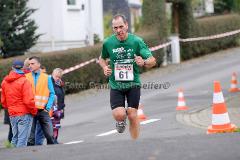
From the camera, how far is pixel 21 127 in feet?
36.2

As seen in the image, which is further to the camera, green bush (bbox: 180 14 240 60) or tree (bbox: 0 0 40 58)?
green bush (bbox: 180 14 240 60)

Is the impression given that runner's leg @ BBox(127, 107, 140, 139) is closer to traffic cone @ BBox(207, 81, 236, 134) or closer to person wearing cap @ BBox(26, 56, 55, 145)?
person wearing cap @ BBox(26, 56, 55, 145)

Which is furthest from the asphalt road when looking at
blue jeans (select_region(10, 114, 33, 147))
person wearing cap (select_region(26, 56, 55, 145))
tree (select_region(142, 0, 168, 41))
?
tree (select_region(142, 0, 168, 41))

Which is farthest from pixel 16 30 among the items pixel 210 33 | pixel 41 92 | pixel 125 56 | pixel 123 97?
pixel 125 56

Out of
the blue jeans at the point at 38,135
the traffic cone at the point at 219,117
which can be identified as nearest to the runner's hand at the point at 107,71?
the blue jeans at the point at 38,135

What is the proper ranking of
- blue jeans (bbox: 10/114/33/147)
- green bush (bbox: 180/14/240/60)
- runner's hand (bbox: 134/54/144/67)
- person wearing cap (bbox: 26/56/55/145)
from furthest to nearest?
green bush (bbox: 180/14/240/60) → person wearing cap (bbox: 26/56/55/145) → blue jeans (bbox: 10/114/33/147) → runner's hand (bbox: 134/54/144/67)

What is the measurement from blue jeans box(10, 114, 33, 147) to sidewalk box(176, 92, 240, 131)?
4232 millimetres

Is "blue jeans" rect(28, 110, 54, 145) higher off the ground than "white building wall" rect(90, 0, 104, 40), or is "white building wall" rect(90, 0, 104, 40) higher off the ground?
"white building wall" rect(90, 0, 104, 40)

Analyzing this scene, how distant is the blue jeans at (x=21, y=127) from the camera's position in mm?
10992

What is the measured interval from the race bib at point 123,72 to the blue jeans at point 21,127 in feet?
5.98

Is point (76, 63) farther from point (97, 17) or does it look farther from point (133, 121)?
point (97, 17)

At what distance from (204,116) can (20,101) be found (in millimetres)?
6200

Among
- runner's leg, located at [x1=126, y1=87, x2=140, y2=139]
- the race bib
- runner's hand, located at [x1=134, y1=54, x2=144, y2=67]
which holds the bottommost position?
runner's leg, located at [x1=126, y1=87, x2=140, y2=139]

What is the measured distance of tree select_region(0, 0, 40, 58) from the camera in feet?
88.2
